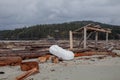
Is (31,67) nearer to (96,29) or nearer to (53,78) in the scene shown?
(53,78)

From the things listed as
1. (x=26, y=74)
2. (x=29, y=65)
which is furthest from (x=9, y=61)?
(x=26, y=74)

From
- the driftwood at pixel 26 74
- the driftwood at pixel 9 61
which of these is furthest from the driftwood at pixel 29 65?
the driftwood at pixel 9 61

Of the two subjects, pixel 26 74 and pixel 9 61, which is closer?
pixel 26 74

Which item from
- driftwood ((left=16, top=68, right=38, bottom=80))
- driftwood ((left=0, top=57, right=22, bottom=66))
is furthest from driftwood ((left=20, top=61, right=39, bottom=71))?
driftwood ((left=0, top=57, right=22, bottom=66))

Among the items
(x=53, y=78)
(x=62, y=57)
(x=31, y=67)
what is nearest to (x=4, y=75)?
(x=31, y=67)

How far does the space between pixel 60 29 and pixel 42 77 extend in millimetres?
68518

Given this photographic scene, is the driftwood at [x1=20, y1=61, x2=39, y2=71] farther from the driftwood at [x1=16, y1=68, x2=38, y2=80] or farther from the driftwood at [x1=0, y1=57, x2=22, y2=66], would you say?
the driftwood at [x1=0, y1=57, x2=22, y2=66]

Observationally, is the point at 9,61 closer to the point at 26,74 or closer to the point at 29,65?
the point at 29,65

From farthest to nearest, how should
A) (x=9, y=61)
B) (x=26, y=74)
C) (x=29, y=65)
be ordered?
(x=9, y=61)
(x=29, y=65)
(x=26, y=74)

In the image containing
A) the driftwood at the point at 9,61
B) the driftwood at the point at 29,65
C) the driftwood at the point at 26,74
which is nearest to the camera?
the driftwood at the point at 26,74

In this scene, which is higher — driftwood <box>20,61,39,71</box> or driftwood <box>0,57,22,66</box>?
driftwood <box>20,61,39,71</box>

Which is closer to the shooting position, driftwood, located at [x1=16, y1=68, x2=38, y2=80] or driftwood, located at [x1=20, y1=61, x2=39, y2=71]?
driftwood, located at [x1=16, y1=68, x2=38, y2=80]

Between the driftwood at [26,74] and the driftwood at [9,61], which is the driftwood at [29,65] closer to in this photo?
the driftwood at [26,74]

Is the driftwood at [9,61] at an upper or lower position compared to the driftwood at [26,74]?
lower
